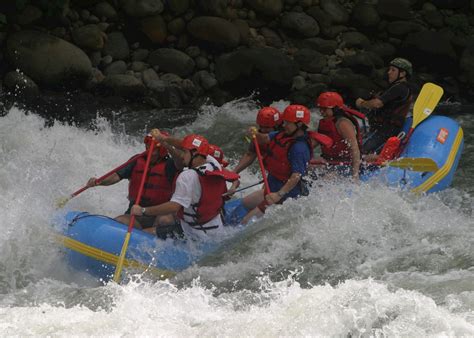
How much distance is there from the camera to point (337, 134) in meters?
7.39

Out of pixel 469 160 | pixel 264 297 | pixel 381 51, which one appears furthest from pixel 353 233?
pixel 381 51

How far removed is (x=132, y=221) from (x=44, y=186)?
1.79 m

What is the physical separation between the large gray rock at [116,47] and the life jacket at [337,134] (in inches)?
212

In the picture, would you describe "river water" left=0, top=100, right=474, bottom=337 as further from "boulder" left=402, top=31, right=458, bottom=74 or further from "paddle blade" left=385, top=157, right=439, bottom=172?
"boulder" left=402, top=31, right=458, bottom=74

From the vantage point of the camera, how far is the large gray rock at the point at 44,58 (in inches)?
439

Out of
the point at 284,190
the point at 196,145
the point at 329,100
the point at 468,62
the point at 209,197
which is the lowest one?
the point at 468,62

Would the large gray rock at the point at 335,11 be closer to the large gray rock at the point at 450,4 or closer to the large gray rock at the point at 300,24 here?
the large gray rock at the point at 300,24

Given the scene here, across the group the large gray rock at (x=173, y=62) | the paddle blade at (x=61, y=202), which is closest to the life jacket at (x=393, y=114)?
the paddle blade at (x=61, y=202)

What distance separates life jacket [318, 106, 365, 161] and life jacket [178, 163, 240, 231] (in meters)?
1.37

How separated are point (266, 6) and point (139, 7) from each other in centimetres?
212

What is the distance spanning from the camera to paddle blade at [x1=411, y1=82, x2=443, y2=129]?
8.30m

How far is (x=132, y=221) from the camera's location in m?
6.20

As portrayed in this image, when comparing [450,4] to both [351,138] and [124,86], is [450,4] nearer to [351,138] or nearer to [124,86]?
[124,86]

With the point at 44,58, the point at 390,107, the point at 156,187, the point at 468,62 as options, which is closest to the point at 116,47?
the point at 44,58
